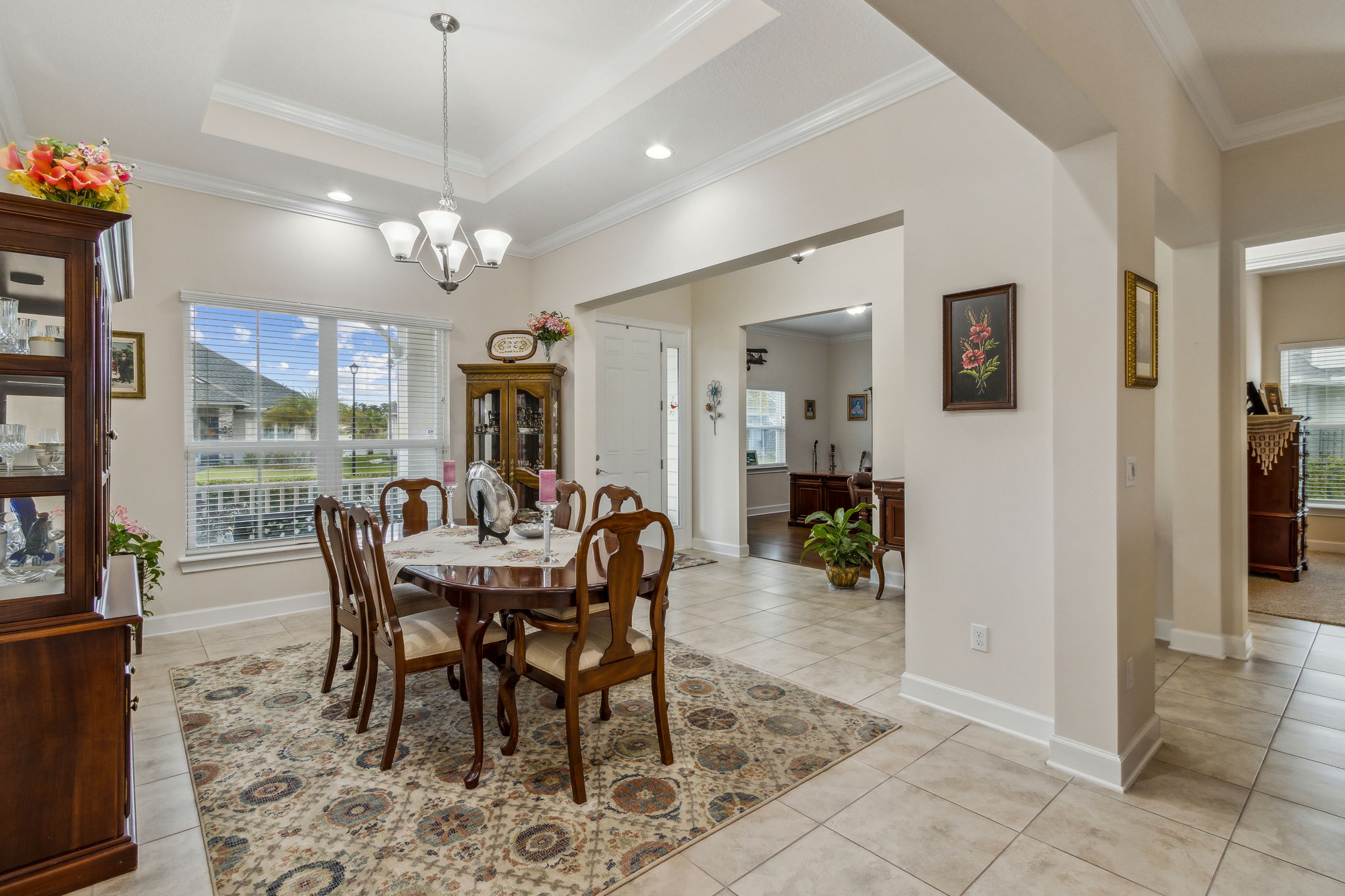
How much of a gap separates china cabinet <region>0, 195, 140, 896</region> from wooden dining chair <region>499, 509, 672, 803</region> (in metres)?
1.18

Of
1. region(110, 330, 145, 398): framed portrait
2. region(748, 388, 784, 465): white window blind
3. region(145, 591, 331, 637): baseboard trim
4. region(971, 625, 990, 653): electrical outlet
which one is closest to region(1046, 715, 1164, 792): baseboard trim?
region(971, 625, 990, 653): electrical outlet

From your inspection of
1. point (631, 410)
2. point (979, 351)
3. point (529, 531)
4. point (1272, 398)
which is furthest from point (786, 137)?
point (1272, 398)

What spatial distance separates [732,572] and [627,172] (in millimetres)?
3473

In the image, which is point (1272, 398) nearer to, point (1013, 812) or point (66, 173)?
point (1013, 812)

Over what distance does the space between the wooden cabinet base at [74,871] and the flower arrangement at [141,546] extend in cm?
204

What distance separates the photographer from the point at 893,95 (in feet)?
9.78

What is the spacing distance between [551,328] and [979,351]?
334cm

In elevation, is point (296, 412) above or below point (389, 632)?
above

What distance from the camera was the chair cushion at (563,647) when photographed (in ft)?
7.48

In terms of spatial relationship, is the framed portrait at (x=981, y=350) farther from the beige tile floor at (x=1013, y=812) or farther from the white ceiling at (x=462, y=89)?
the beige tile floor at (x=1013, y=812)

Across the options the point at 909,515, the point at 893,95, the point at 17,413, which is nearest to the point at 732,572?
the point at 909,515

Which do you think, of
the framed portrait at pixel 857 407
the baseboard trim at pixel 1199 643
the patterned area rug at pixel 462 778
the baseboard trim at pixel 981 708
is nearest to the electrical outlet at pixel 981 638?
the baseboard trim at pixel 981 708

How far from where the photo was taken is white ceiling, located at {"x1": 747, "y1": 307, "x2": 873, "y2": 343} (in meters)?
8.55

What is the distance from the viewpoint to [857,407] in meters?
9.95
